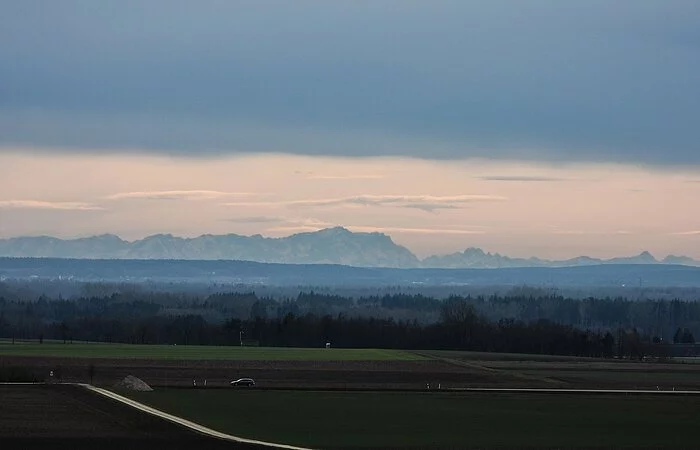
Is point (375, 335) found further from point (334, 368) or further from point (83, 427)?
point (83, 427)

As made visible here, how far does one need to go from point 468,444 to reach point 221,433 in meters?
9.16

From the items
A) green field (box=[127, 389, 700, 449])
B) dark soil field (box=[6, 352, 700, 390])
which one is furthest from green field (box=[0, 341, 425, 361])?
green field (box=[127, 389, 700, 449])

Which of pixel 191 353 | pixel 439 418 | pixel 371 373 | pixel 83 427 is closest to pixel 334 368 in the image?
pixel 371 373

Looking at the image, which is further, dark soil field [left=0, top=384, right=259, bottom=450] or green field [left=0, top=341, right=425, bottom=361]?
green field [left=0, top=341, right=425, bottom=361]

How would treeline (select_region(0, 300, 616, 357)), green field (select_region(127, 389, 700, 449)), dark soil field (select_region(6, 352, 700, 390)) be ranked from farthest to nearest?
treeline (select_region(0, 300, 616, 357)) → dark soil field (select_region(6, 352, 700, 390)) → green field (select_region(127, 389, 700, 449))

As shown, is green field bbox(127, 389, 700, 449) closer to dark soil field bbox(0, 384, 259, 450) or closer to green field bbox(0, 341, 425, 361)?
dark soil field bbox(0, 384, 259, 450)

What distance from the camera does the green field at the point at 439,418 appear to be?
51.7 m

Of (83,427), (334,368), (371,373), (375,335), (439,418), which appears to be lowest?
A: (83,427)

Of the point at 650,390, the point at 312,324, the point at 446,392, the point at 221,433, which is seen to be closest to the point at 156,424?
the point at 221,433

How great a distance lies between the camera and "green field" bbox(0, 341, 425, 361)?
364 feet

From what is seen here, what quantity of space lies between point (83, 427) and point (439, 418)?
15.2 m

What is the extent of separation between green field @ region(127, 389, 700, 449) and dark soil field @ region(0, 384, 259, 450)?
253 centimetres

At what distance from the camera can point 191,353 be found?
386ft

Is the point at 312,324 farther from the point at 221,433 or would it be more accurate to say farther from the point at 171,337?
the point at 221,433
